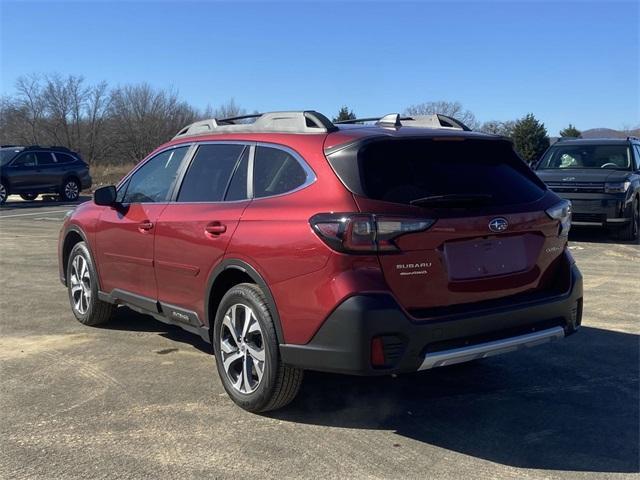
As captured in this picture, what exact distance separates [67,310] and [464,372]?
4.22 m

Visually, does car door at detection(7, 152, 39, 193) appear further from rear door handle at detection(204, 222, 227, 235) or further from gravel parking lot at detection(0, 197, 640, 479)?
rear door handle at detection(204, 222, 227, 235)

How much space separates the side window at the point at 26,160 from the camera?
70.4 ft

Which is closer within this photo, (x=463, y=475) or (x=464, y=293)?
(x=463, y=475)

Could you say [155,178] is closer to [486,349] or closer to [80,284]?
[80,284]

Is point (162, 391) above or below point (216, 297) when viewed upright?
below

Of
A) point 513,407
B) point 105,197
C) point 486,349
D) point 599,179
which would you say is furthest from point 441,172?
point 599,179

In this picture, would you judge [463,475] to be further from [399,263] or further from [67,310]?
[67,310]

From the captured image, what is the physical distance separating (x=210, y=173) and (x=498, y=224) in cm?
208

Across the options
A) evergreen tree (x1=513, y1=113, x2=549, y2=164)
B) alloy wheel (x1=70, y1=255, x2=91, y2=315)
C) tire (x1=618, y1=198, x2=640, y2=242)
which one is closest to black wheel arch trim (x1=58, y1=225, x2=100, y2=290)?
alloy wheel (x1=70, y1=255, x2=91, y2=315)

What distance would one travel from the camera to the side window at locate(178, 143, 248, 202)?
437 cm

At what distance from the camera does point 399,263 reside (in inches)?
131

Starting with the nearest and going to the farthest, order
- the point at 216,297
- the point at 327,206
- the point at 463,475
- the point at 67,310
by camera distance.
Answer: the point at 463,475 → the point at 327,206 → the point at 216,297 → the point at 67,310

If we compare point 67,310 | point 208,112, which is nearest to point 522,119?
point 208,112

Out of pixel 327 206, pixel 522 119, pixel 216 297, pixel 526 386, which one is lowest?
pixel 526 386
